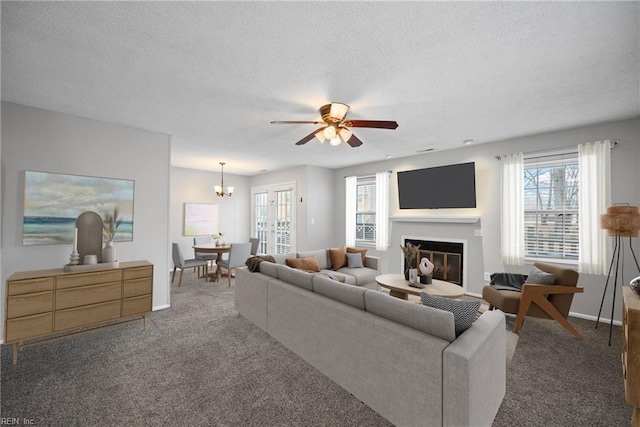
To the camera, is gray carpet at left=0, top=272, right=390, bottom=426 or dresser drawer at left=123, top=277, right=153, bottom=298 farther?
dresser drawer at left=123, top=277, right=153, bottom=298

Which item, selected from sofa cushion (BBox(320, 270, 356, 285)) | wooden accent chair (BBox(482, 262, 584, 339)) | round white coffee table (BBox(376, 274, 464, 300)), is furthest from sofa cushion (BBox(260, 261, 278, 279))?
wooden accent chair (BBox(482, 262, 584, 339))

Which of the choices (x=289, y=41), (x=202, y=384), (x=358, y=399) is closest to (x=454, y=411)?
(x=358, y=399)

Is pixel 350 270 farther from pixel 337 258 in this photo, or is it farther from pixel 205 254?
pixel 205 254

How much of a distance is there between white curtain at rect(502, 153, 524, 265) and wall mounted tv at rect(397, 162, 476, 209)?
48 cm

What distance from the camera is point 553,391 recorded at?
212 centimetres

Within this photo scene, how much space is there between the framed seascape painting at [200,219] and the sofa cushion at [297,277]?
192 inches

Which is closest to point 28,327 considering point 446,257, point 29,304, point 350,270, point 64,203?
point 29,304

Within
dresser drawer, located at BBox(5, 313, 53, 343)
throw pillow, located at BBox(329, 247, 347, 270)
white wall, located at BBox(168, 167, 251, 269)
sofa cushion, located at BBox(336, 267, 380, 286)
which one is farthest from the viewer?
white wall, located at BBox(168, 167, 251, 269)

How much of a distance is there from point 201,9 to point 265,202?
6313 mm

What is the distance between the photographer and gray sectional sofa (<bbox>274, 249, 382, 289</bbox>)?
433 centimetres

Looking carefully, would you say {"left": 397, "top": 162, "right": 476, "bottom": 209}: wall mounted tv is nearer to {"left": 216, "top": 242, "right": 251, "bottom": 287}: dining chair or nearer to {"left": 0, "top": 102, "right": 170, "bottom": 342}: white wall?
{"left": 216, "top": 242, "right": 251, "bottom": 287}: dining chair

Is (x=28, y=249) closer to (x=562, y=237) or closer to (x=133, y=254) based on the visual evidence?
(x=133, y=254)

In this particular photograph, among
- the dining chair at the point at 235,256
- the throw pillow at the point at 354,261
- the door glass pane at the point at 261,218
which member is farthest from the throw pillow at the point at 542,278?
the door glass pane at the point at 261,218

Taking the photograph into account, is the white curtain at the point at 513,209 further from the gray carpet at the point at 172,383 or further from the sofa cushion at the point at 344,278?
the gray carpet at the point at 172,383
